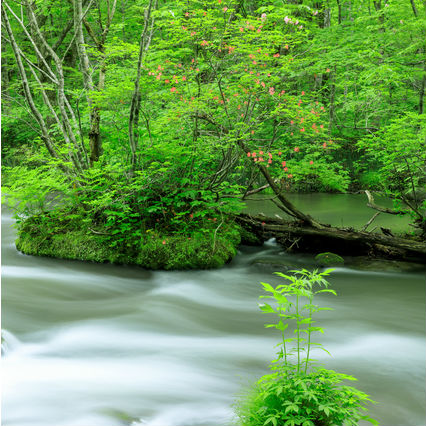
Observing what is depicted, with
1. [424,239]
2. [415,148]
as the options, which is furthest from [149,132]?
[424,239]

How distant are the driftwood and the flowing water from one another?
1.31 feet

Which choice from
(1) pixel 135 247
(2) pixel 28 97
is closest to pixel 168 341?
(1) pixel 135 247

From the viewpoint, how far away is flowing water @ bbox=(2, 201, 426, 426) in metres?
2.91

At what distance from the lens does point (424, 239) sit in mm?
7277

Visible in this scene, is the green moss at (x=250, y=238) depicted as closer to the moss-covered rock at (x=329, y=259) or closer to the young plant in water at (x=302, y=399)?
the moss-covered rock at (x=329, y=259)

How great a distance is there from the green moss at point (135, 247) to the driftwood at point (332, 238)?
82 cm

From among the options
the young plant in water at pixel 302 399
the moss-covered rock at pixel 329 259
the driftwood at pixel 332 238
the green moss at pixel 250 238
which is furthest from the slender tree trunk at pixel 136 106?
the young plant in water at pixel 302 399

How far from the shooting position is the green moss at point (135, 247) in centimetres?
658

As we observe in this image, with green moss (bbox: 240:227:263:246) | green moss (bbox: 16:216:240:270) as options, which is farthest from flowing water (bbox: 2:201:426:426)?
green moss (bbox: 240:227:263:246)

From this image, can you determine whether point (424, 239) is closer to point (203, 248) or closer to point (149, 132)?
point (203, 248)

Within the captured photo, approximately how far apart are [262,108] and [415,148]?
2610 mm

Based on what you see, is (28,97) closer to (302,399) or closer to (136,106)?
(136,106)

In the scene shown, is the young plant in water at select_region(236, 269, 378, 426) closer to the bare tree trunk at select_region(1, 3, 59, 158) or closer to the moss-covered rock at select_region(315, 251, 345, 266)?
the moss-covered rock at select_region(315, 251, 345, 266)

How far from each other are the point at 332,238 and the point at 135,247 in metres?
3.44
